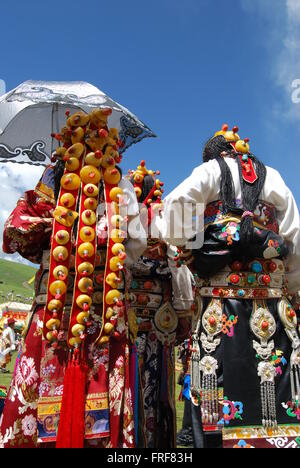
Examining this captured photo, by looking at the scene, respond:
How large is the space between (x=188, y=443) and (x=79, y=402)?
2918mm

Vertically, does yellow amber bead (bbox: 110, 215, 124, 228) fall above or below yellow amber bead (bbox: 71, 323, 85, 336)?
above

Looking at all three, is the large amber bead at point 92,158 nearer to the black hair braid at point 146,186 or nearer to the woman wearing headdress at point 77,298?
the woman wearing headdress at point 77,298

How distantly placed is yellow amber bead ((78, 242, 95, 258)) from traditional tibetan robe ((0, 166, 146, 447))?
12 centimetres

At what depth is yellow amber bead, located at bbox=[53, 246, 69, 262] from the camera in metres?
3.05

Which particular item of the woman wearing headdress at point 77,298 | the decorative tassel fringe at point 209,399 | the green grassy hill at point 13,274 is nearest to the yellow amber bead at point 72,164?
the woman wearing headdress at point 77,298

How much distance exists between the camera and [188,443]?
527 centimetres

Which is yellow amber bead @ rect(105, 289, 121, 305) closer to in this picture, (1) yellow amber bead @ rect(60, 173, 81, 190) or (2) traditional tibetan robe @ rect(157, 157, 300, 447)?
(2) traditional tibetan robe @ rect(157, 157, 300, 447)

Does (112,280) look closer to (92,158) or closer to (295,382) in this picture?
(92,158)

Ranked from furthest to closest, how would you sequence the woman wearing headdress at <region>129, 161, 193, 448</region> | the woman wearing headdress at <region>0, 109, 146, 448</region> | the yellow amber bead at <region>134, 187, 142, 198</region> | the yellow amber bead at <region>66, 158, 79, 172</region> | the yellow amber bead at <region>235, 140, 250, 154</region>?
the yellow amber bead at <region>134, 187, 142, 198</region> < the woman wearing headdress at <region>129, 161, 193, 448</region> < the yellow amber bead at <region>235, 140, 250, 154</region> < the yellow amber bead at <region>66, 158, 79, 172</region> < the woman wearing headdress at <region>0, 109, 146, 448</region>

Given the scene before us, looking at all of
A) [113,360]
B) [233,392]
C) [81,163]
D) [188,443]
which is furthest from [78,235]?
[188,443]

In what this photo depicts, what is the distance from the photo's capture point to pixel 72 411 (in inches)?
109

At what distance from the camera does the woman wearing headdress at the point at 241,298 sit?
Result: 2.94 meters

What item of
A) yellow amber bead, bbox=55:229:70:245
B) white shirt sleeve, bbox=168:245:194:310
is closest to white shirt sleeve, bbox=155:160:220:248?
yellow amber bead, bbox=55:229:70:245

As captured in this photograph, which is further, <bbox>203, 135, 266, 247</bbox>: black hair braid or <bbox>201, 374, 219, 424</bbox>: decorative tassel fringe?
<bbox>203, 135, 266, 247</bbox>: black hair braid
